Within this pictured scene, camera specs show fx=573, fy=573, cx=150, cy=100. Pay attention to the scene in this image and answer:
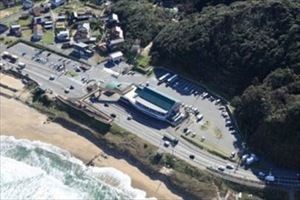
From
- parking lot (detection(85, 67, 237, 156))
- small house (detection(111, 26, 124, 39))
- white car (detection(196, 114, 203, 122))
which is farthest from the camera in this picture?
small house (detection(111, 26, 124, 39))

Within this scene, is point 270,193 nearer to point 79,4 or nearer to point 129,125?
point 129,125

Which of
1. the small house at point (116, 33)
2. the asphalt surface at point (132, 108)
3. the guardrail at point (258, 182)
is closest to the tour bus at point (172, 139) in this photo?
the asphalt surface at point (132, 108)

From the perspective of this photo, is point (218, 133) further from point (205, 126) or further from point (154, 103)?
point (154, 103)

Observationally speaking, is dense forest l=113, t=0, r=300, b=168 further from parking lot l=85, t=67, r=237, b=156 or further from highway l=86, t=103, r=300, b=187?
highway l=86, t=103, r=300, b=187

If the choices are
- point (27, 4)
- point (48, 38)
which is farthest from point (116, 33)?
point (27, 4)

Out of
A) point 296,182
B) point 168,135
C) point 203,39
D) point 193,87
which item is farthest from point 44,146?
point 296,182

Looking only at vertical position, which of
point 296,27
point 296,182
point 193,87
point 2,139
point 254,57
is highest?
point 296,27

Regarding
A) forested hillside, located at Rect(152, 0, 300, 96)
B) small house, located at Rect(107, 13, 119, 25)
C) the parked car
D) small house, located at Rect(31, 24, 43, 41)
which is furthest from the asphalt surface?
small house, located at Rect(107, 13, 119, 25)
